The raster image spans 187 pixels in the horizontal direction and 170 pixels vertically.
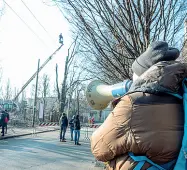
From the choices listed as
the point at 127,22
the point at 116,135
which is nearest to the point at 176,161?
the point at 116,135

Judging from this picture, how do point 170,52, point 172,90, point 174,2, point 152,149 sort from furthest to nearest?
point 174,2 < point 170,52 < point 172,90 < point 152,149

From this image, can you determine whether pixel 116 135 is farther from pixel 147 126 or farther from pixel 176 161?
pixel 176 161

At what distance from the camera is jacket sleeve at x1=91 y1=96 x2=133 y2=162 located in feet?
5.14

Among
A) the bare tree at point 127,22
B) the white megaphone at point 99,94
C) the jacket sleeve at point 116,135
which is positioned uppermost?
the bare tree at point 127,22

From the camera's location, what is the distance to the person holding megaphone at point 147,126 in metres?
1.56

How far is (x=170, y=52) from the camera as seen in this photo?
183cm

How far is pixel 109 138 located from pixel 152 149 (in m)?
0.24

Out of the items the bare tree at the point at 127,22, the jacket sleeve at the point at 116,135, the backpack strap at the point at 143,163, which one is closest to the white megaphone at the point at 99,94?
the jacket sleeve at the point at 116,135

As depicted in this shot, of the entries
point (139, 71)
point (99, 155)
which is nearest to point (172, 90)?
point (139, 71)

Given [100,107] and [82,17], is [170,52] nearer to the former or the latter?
[100,107]

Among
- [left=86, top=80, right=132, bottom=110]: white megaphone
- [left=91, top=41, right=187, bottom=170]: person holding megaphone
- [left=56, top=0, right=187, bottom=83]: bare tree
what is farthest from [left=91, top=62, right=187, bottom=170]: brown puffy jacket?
[left=56, top=0, right=187, bottom=83]: bare tree

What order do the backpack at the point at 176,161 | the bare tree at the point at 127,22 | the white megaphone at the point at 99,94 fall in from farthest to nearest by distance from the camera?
the bare tree at the point at 127,22 → the white megaphone at the point at 99,94 → the backpack at the point at 176,161

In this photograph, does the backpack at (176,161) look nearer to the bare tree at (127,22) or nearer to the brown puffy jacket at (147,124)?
the brown puffy jacket at (147,124)

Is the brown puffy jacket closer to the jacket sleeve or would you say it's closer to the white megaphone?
the jacket sleeve
